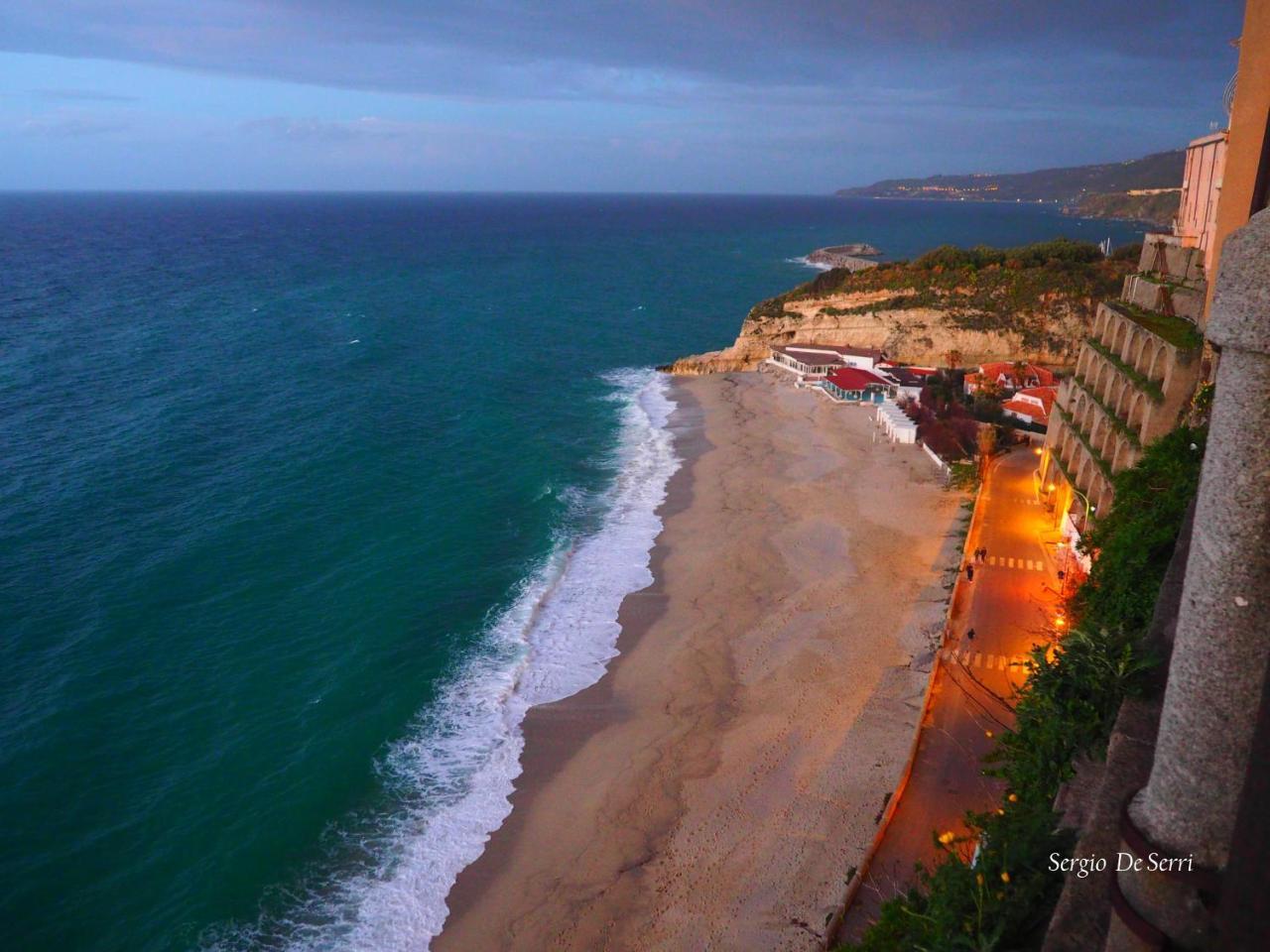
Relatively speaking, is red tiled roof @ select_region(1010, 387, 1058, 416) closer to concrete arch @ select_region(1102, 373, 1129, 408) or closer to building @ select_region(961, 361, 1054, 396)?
building @ select_region(961, 361, 1054, 396)

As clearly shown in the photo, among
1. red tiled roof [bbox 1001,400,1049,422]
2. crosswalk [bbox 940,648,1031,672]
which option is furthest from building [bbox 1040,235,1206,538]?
red tiled roof [bbox 1001,400,1049,422]

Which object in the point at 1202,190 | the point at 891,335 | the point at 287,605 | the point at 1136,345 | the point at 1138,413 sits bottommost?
the point at 287,605

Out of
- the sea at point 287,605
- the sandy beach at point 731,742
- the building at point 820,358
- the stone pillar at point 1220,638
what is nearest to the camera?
the stone pillar at point 1220,638

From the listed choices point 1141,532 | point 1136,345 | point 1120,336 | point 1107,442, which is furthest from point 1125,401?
point 1141,532

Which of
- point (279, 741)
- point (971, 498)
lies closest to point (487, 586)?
point (279, 741)

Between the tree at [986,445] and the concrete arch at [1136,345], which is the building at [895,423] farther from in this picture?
the concrete arch at [1136,345]

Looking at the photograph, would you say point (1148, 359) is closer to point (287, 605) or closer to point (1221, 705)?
point (1221, 705)

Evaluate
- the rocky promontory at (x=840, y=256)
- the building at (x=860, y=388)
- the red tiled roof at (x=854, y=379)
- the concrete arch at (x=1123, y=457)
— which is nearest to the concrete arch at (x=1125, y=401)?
the concrete arch at (x=1123, y=457)

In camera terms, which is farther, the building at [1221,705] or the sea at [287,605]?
the sea at [287,605]
